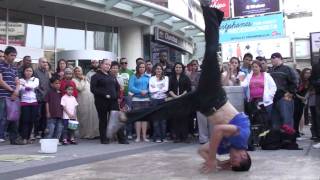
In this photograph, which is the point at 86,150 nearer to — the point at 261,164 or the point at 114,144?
the point at 114,144

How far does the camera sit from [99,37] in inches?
794

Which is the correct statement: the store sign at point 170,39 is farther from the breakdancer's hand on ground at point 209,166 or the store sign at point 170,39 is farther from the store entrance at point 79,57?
the breakdancer's hand on ground at point 209,166

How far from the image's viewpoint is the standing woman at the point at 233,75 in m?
9.99

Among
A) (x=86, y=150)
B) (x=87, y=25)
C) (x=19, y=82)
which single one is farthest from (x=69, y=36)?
(x=86, y=150)

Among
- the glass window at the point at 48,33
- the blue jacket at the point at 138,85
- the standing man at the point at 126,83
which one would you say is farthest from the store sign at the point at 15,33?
the blue jacket at the point at 138,85

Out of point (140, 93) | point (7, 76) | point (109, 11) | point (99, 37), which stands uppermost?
point (109, 11)

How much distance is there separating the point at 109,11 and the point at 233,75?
900cm

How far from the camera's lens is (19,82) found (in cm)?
1005

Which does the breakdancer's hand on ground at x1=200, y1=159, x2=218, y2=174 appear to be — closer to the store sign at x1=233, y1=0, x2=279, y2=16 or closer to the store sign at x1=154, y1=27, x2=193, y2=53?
the store sign at x1=154, y1=27, x2=193, y2=53

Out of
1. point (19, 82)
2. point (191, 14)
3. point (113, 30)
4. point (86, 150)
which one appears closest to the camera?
point (86, 150)

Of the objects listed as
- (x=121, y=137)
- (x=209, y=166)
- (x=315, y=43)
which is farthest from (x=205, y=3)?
(x=315, y=43)

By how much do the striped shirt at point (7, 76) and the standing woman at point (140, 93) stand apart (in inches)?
98.3

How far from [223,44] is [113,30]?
19.8m

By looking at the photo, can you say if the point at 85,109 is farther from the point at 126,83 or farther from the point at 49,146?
the point at 49,146
